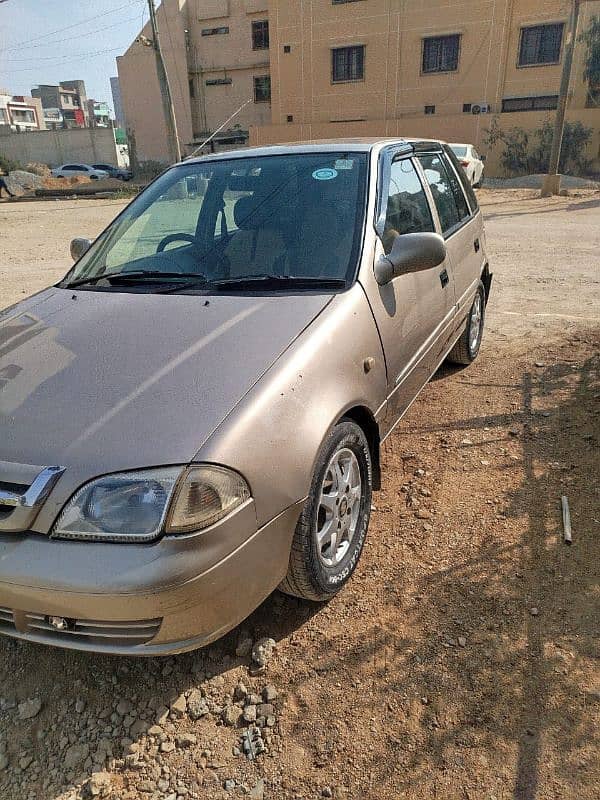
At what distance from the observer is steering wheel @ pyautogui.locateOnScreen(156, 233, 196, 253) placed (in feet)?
11.3

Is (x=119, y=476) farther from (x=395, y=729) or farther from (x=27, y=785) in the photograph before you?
(x=395, y=729)

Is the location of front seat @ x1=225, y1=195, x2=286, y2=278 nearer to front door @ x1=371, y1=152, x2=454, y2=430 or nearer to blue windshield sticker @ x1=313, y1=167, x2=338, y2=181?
blue windshield sticker @ x1=313, y1=167, x2=338, y2=181

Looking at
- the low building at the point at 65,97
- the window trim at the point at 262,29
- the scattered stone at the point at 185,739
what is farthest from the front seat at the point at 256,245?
the low building at the point at 65,97

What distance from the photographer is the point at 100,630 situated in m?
1.88

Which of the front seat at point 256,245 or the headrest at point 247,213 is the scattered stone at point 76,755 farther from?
the headrest at point 247,213

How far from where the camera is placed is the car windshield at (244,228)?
286cm

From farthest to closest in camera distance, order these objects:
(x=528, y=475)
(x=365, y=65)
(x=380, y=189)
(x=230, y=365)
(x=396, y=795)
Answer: (x=365, y=65)
(x=528, y=475)
(x=380, y=189)
(x=230, y=365)
(x=396, y=795)

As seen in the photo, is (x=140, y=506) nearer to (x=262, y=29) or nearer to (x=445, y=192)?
(x=445, y=192)

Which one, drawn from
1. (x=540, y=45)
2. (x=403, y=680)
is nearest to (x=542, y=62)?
(x=540, y=45)

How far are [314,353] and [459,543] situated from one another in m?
1.26

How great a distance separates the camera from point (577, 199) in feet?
58.6

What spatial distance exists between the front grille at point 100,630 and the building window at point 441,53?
34121 millimetres

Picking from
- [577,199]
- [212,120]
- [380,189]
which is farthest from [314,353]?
[212,120]

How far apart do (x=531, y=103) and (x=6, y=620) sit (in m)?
33.8
